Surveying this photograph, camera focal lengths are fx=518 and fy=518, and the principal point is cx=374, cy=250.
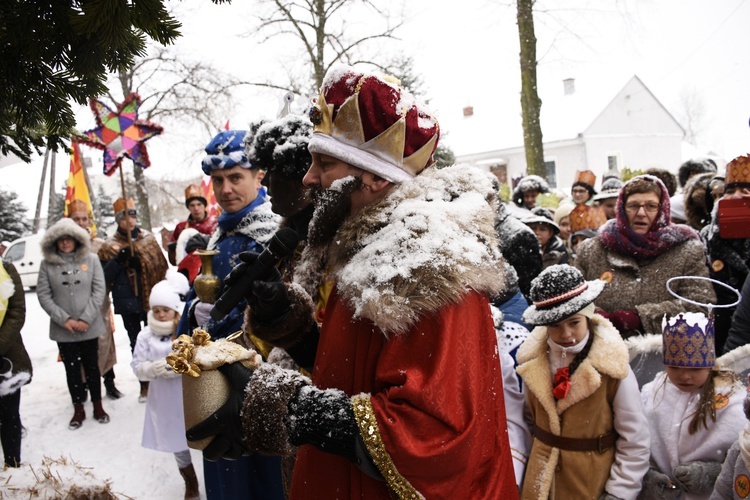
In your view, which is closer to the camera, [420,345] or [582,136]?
[420,345]

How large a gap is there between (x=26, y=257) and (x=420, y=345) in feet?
Result: 63.5

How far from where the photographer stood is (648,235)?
3461 mm

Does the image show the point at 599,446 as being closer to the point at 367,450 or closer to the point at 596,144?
the point at 367,450

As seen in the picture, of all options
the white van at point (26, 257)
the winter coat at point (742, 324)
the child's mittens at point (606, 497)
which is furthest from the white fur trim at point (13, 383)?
the white van at point (26, 257)

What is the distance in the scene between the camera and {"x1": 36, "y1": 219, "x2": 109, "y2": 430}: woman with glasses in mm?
5477

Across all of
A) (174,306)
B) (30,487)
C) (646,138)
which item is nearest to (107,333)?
(174,306)

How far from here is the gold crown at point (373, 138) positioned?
1546 mm

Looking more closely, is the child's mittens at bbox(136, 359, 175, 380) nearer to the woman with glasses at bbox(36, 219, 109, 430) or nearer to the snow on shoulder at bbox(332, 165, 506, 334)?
the woman with glasses at bbox(36, 219, 109, 430)

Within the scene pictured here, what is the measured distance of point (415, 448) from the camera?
4.03 feet

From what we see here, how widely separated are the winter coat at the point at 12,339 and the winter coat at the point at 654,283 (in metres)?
4.59

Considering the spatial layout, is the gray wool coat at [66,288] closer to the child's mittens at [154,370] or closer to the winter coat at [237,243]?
the child's mittens at [154,370]

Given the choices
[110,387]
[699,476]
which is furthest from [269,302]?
[110,387]

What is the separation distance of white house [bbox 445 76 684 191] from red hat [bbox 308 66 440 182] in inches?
1167

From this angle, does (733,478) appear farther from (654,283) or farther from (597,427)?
(654,283)
